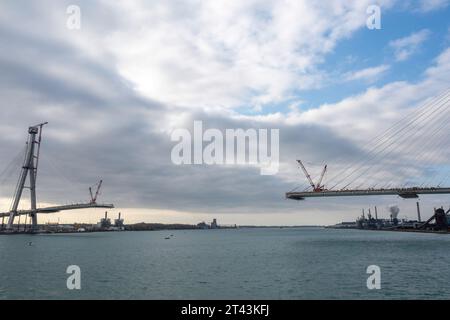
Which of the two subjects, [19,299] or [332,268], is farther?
[332,268]
